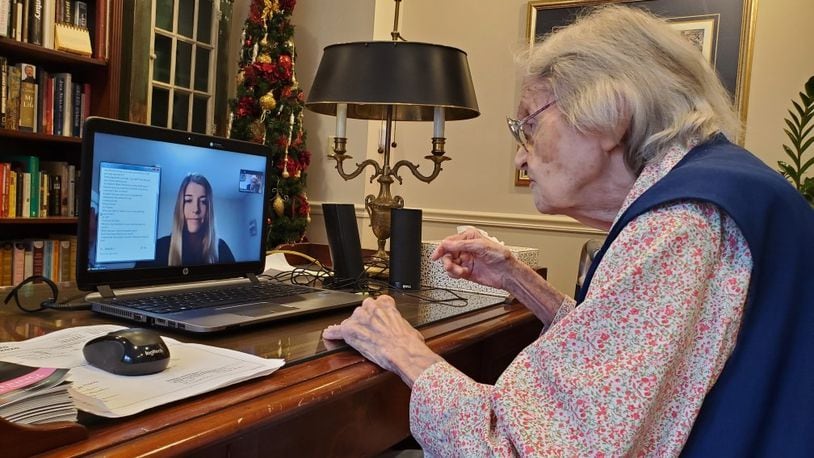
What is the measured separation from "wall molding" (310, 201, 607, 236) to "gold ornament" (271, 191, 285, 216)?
322 millimetres

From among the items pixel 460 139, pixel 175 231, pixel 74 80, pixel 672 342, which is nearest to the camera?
pixel 672 342

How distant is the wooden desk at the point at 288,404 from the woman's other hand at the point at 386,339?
2 centimetres

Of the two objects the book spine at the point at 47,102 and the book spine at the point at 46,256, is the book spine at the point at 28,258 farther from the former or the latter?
the book spine at the point at 47,102

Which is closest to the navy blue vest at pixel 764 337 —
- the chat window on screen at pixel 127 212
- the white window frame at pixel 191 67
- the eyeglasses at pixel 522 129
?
the eyeglasses at pixel 522 129

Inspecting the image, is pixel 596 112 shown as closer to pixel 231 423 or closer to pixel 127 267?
pixel 231 423

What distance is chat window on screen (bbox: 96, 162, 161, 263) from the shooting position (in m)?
1.03

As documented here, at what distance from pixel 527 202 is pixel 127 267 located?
2239 millimetres

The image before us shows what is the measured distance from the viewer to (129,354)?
674 mm

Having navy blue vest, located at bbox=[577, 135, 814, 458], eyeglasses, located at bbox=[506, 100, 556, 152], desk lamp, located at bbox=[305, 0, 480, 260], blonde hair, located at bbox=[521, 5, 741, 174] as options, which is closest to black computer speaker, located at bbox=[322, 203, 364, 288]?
desk lamp, located at bbox=[305, 0, 480, 260]

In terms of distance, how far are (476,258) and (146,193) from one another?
0.63 meters

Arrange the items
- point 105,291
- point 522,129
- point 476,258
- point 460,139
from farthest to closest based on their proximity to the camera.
Result: 1. point 460,139
2. point 476,258
3. point 105,291
4. point 522,129

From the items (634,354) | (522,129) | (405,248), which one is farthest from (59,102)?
(634,354)

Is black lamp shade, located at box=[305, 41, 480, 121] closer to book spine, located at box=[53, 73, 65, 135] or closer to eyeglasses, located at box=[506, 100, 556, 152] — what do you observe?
eyeglasses, located at box=[506, 100, 556, 152]

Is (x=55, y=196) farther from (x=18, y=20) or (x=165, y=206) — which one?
(x=165, y=206)
